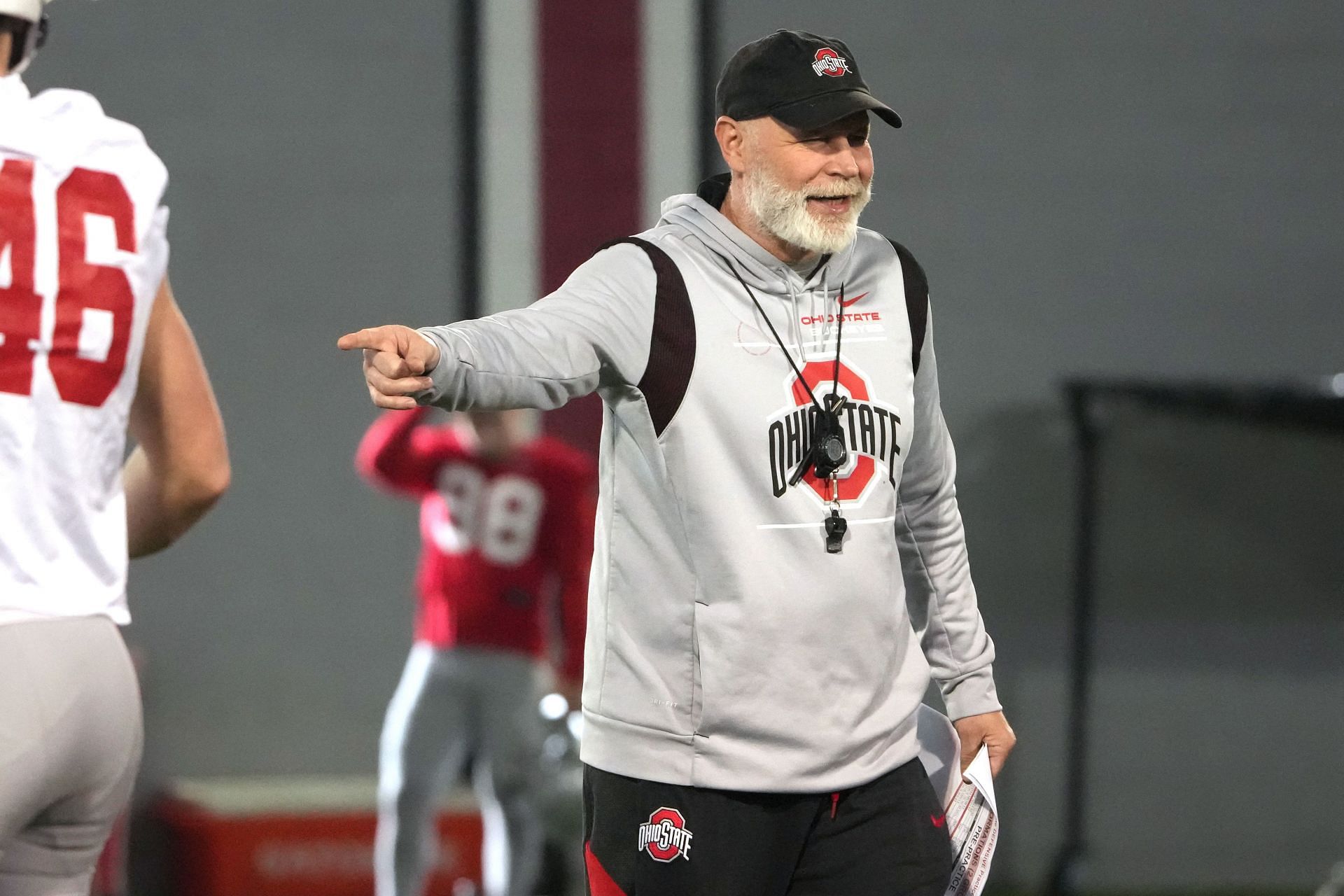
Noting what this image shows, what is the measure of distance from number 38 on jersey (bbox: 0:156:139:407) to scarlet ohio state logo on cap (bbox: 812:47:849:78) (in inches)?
33.7

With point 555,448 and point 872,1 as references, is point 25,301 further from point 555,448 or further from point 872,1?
point 872,1

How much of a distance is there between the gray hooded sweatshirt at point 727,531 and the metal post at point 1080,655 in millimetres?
3848

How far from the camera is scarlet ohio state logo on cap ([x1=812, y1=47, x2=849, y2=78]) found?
195 cm

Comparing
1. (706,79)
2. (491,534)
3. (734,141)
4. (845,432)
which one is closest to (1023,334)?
(706,79)

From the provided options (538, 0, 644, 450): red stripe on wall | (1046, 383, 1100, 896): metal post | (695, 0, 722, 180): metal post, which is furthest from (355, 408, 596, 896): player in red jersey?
(1046, 383, 1100, 896): metal post

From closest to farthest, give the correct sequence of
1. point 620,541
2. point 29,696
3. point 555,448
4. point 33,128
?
point 29,696 < point 33,128 < point 620,541 < point 555,448

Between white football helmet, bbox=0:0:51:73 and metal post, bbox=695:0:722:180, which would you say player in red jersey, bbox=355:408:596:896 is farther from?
white football helmet, bbox=0:0:51:73

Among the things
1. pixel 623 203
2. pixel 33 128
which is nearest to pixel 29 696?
pixel 33 128

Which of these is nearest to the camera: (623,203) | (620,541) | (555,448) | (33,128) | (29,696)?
(29,696)

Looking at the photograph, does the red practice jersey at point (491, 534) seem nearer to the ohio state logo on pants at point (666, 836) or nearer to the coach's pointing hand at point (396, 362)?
the ohio state logo on pants at point (666, 836)

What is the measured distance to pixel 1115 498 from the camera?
5801 mm

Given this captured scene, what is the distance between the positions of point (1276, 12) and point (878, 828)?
4.74 m

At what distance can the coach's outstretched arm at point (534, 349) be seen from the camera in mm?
1563

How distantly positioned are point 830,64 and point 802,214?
0.19 metres
